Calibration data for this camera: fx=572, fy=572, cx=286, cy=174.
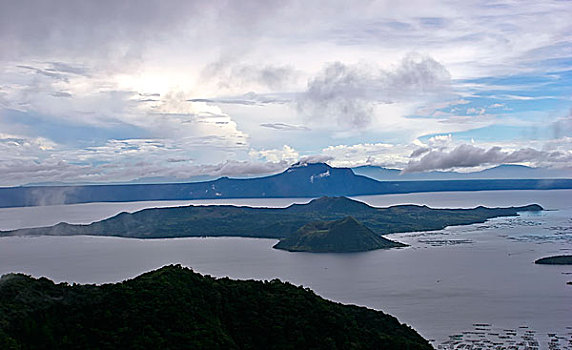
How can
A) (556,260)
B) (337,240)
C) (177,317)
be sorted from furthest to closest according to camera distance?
(337,240), (556,260), (177,317)

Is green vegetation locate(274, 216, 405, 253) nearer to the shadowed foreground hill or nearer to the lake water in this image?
the lake water

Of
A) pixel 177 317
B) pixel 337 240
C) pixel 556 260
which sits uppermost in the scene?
pixel 177 317

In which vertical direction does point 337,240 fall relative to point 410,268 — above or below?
above

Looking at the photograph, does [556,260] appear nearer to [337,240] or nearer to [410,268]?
[410,268]

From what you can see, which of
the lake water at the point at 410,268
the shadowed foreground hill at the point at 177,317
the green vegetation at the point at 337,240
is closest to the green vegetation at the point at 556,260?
the lake water at the point at 410,268

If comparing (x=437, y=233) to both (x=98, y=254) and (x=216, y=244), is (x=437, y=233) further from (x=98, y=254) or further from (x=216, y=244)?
(x=98, y=254)

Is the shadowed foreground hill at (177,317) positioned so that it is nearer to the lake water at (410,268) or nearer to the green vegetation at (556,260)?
the lake water at (410,268)

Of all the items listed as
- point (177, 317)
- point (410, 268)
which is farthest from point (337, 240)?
point (177, 317)
